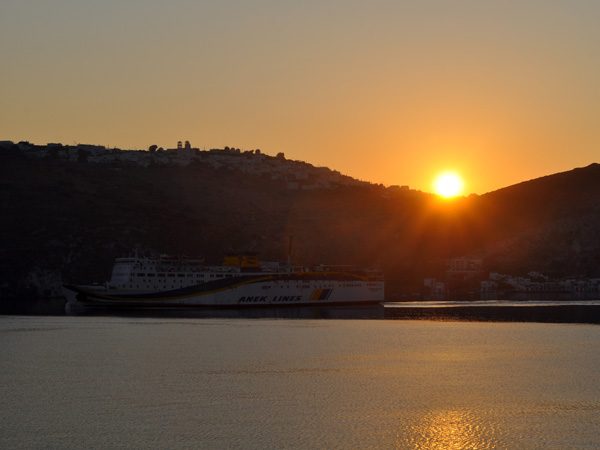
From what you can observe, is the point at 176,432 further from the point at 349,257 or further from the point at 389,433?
the point at 349,257

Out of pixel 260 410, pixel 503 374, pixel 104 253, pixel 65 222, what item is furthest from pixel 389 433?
pixel 65 222

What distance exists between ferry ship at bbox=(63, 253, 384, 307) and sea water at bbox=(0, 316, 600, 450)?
40.3 metres

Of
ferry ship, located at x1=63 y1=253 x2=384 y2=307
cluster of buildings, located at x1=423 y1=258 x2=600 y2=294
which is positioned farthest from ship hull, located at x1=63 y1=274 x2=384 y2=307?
cluster of buildings, located at x1=423 y1=258 x2=600 y2=294

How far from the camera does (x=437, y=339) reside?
5912 cm

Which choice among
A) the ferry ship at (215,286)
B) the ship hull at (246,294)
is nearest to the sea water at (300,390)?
the ship hull at (246,294)

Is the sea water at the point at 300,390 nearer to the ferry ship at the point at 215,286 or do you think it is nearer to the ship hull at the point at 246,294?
the ship hull at the point at 246,294

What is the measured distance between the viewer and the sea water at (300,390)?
93.1ft

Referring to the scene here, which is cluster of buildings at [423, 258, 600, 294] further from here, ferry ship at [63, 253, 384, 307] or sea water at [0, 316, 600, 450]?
sea water at [0, 316, 600, 450]

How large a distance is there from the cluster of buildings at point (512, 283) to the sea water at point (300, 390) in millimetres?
99790

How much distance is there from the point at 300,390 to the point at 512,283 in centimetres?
13689

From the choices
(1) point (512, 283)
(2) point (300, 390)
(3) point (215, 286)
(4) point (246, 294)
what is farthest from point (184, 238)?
(2) point (300, 390)

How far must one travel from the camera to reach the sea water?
1118 inches

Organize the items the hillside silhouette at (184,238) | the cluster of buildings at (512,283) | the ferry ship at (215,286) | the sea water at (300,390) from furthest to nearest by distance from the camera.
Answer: the cluster of buildings at (512,283)
the hillside silhouette at (184,238)
the ferry ship at (215,286)
the sea water at (300,390)

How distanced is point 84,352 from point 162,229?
10989 cm
